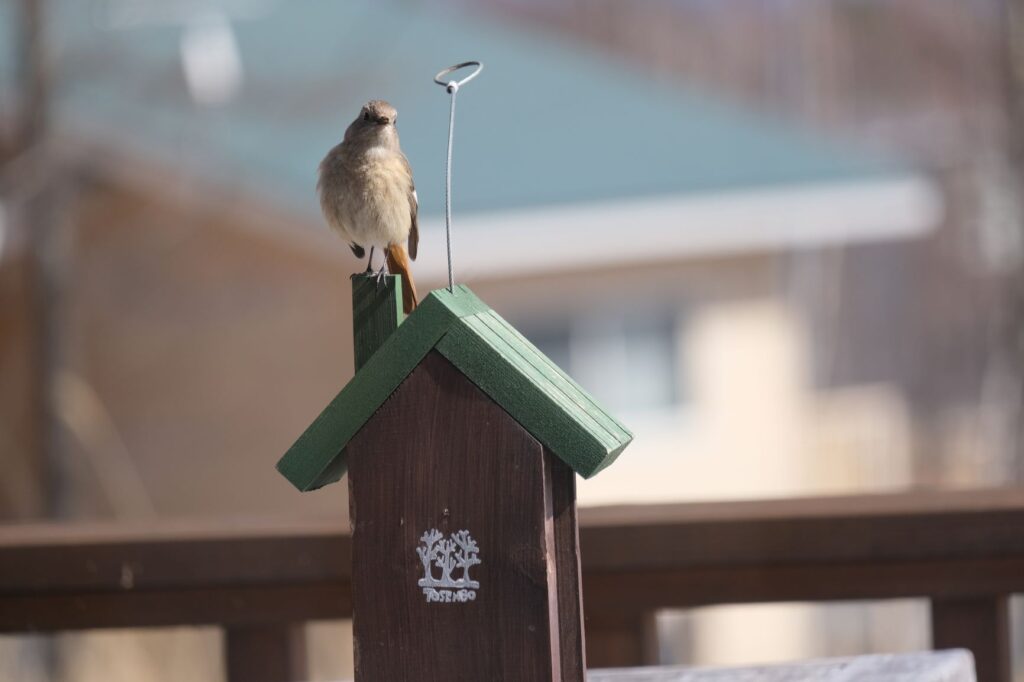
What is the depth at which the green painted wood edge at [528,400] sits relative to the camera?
4.49 ft

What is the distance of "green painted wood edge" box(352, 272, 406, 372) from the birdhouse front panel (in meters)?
0.08

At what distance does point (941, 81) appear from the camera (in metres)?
13.7

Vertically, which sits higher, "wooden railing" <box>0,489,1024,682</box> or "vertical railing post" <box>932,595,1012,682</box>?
"wooden railing" <box>0,489,1024,682</box>

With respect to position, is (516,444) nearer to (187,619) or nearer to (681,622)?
(187,619)

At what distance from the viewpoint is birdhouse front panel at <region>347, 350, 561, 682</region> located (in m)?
1.38

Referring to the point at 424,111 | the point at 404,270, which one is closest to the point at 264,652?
the point at 404,270

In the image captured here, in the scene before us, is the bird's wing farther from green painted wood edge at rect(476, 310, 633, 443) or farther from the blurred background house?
the blurred background house

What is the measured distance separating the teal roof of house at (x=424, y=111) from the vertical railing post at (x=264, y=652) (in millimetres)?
4271

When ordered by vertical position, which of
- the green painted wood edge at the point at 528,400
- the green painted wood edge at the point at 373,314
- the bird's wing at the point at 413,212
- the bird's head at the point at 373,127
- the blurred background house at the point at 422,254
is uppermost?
the blurred background house at the point at 422,254

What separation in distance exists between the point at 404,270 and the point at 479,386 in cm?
34

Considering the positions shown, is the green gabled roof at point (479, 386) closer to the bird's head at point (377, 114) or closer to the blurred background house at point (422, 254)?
the bird's head at point (377, 114)

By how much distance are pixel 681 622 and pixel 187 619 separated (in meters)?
6.19

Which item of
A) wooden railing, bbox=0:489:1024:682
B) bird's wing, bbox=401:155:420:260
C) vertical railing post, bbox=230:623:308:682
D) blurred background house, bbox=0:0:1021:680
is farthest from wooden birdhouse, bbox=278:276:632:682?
blurred background house, bbox=0:0:1021:680

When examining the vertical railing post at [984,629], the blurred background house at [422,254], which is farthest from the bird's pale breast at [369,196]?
the blurred background house at [422,254]
